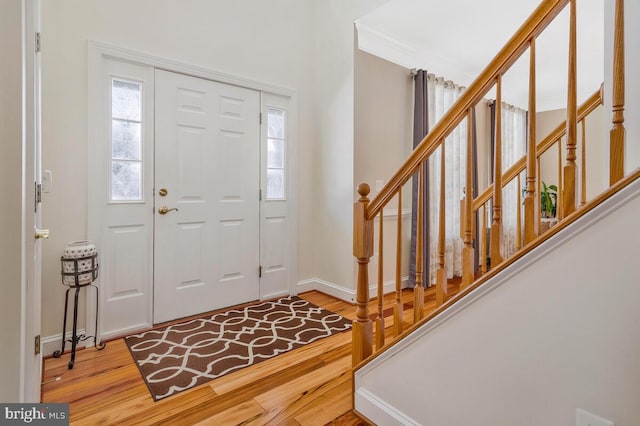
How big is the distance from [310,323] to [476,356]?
67.2 inches

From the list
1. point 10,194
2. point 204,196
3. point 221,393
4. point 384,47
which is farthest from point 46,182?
point 384,47

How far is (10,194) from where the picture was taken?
0.81 m

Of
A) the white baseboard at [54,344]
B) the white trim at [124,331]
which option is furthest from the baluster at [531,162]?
the white baseboard at [54,344]

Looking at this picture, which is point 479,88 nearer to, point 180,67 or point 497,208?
point 497,208

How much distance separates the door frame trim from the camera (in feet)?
7.58

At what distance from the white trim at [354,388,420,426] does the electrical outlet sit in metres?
0.62

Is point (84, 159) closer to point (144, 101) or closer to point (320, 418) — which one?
point (144, 101)

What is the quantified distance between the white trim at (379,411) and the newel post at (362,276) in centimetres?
15

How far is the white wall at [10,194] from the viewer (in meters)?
0.75

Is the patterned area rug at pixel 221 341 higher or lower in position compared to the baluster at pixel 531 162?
lower

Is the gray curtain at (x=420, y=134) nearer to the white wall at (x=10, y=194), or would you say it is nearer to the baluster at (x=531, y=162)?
the baluster at (x=531, y=162)

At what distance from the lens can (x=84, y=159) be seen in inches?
90.7

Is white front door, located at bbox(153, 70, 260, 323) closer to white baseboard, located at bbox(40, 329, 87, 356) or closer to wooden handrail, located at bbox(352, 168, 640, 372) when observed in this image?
white baseboard, located at bbox(40, 329, 87, 356)

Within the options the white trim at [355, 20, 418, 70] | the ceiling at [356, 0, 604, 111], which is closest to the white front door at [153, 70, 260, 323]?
the white trim at [355, 20, 418, 70]
